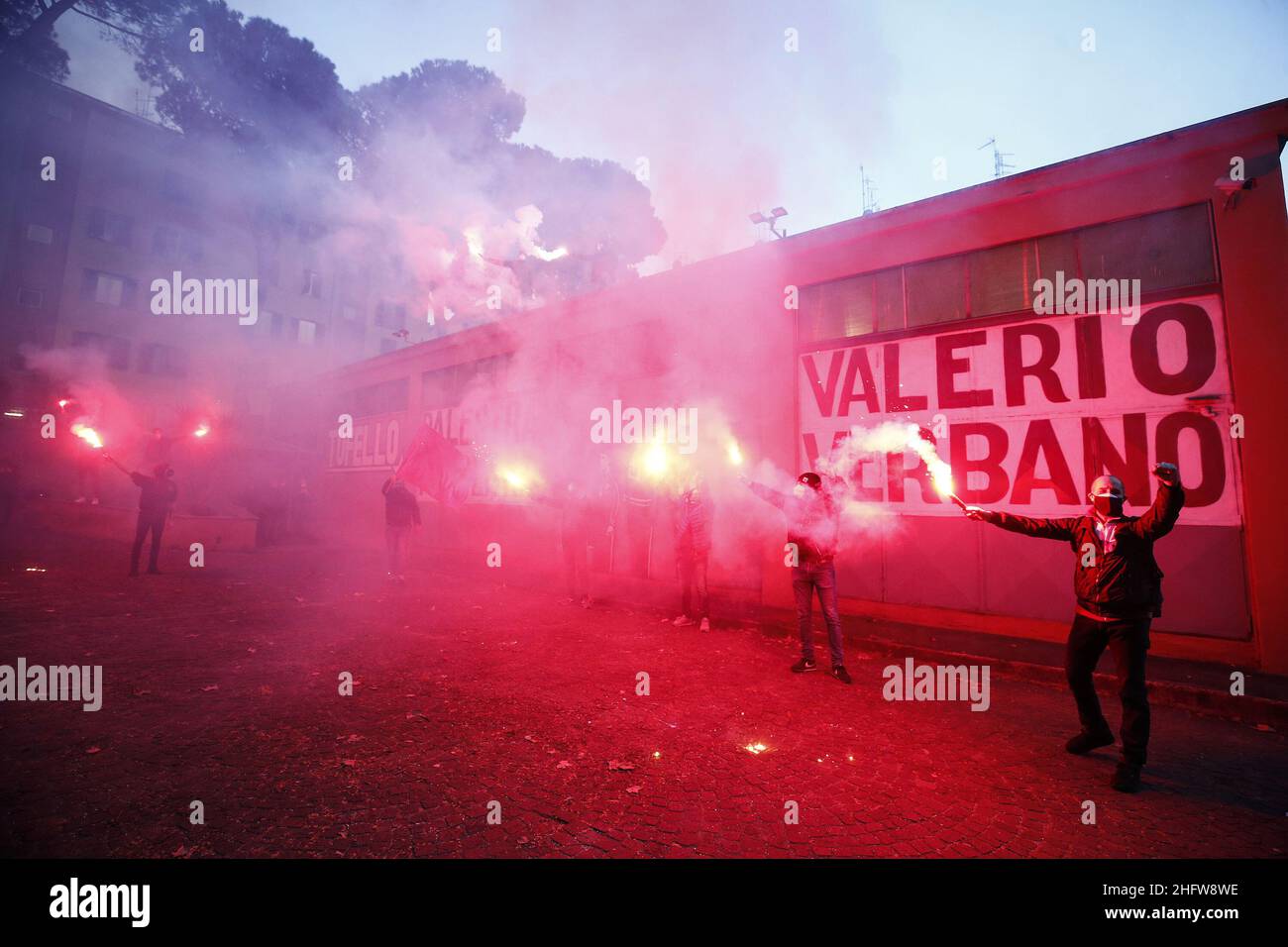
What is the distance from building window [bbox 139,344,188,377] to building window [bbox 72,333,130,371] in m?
0.54

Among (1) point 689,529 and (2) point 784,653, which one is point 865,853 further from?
(1) point 689,529

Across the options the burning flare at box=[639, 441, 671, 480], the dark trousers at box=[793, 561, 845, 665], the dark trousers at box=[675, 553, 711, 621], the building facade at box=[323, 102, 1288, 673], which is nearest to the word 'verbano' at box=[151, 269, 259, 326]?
the building facade at box=[323, 102, 1288, 673]

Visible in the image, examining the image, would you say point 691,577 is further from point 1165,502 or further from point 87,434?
point 87,434

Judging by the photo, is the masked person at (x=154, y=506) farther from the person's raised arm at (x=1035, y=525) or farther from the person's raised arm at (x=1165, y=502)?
the person's raised arm at (x=1165, y=502)

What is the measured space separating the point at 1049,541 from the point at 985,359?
2633 millimetres

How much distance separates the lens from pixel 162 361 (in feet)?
84.3

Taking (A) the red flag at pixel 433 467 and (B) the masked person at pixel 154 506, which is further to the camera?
(A) the red flag at pixel 433 467

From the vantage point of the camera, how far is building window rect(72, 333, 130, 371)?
936 inches

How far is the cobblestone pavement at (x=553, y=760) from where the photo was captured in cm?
272

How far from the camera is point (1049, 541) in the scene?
6.79 meters

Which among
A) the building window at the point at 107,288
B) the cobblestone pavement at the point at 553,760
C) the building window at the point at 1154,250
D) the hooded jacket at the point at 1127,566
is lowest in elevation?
the cobblestone pavement at the point at 553,760

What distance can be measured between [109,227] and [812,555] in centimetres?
3523

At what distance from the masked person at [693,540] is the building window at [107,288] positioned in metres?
31.7
